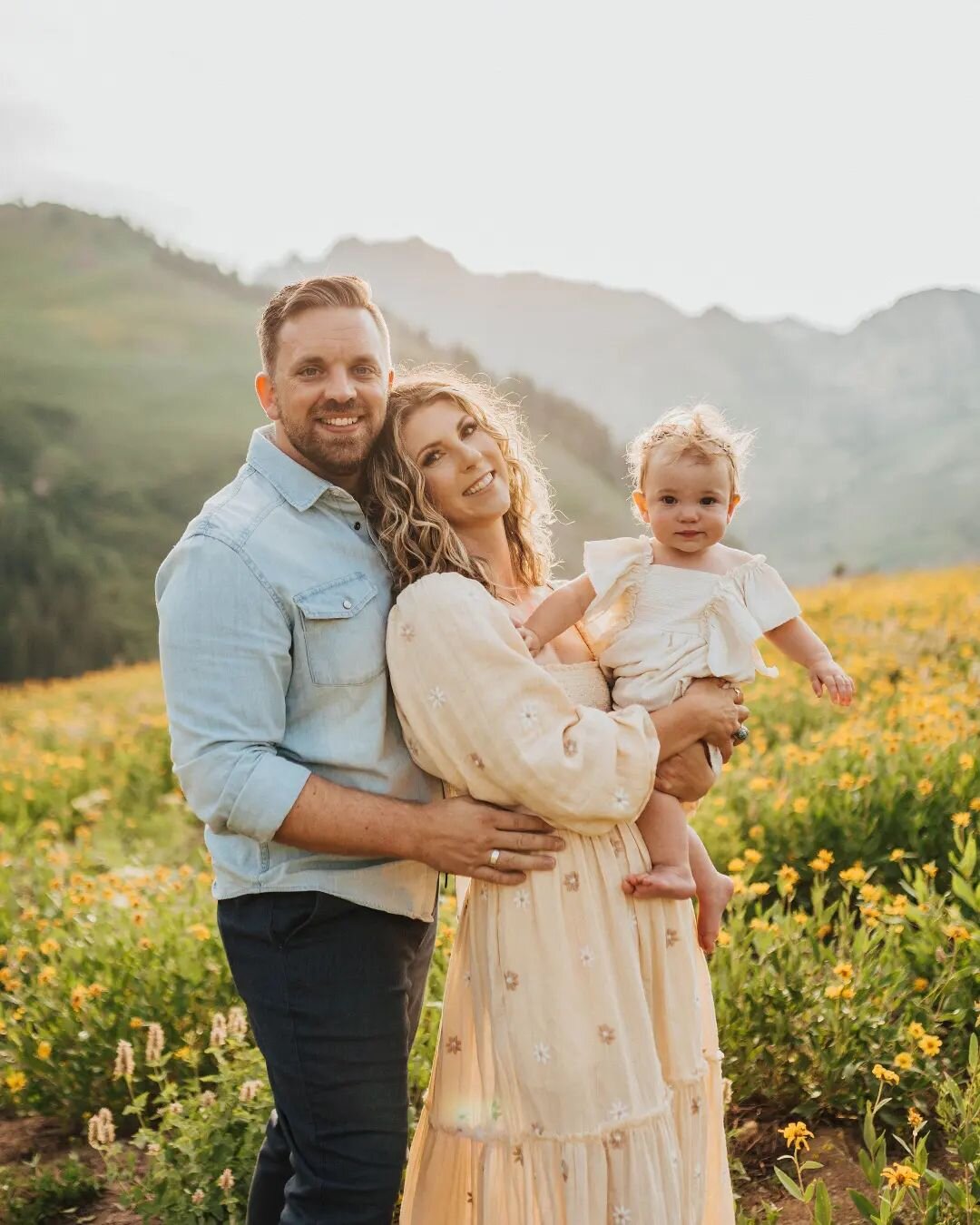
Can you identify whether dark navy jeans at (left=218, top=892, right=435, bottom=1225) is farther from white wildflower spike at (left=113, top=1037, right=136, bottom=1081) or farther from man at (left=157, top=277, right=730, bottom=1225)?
white wildflower spike at (left=113, top=1037, right=136, bottom=1081)

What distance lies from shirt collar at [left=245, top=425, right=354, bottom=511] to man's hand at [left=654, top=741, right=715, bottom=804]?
881 millimetres

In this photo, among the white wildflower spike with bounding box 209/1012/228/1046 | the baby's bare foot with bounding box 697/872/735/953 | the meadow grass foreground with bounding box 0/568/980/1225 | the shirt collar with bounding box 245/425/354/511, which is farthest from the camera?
the white wildflower spike with bounding box 209/1012/228/1046

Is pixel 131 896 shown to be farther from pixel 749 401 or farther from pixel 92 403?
pixel 749 401

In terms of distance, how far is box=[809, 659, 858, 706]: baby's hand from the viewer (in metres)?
2.51

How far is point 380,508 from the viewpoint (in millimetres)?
2408

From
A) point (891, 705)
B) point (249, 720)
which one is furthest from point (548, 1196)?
point (891, 705)

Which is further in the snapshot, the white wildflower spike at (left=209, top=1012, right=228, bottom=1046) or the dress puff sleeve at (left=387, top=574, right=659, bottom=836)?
the white wildflower spike at (left=209, top=1012, right=228, bottom=1046)

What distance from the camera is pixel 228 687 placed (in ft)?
6.76

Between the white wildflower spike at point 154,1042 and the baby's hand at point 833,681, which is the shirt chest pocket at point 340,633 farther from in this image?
the white wildflower spike at point 154,1042

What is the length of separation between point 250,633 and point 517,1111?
42.4 inches

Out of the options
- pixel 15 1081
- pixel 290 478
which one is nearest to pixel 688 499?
pixel 290 478

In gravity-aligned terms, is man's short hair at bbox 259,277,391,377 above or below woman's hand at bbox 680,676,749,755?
above

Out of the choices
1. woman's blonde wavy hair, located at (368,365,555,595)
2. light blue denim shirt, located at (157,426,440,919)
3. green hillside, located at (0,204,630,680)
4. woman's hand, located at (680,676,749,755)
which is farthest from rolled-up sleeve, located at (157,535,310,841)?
green hillside, located at (0,204,630,680)

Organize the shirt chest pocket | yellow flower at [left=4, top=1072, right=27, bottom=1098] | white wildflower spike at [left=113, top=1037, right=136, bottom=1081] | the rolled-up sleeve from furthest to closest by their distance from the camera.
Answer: yellow flower at [left=4, top=1072, right=27, bottom=1098] → white wildflower spike at [left=113, top=1037, right=136, bottom=1081] → the shirt chest pocket → the rolled-up sleeve
